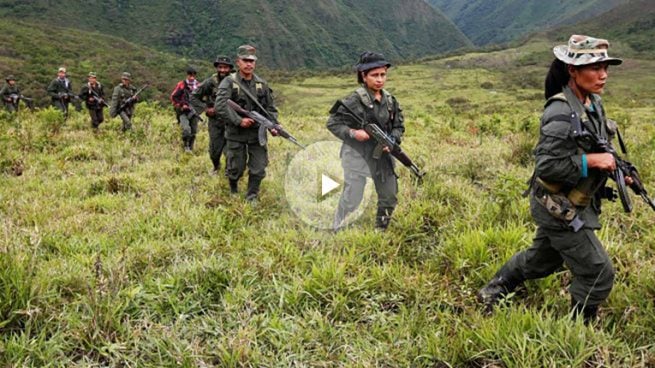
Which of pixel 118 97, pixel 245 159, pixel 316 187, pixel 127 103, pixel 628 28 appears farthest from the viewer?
pixel 628 28

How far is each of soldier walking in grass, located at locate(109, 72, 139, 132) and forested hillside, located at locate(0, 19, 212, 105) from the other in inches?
1265

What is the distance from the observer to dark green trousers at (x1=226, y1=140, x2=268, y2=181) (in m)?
7.07

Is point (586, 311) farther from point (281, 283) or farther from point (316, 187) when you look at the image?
point (316, 187)

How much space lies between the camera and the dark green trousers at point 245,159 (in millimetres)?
7074

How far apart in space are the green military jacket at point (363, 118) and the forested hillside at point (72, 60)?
42.6 m

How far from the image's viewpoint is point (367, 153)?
18.5 ft

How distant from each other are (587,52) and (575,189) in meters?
0.93

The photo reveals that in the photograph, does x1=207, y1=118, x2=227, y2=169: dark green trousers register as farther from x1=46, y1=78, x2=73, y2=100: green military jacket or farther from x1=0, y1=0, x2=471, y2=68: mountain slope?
x1=0, y1=0, x2=471, y2=68: mountain slope

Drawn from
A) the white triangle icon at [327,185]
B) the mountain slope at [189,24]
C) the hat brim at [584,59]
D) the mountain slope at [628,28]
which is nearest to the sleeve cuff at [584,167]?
the hat brim at [584,59]

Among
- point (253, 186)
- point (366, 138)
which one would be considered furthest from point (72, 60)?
point (366, 138)

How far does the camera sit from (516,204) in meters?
5.54

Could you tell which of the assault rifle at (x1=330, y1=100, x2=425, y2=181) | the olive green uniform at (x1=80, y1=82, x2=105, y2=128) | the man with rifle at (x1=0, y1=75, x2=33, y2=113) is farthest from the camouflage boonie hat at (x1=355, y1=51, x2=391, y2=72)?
the man with rifle at (x1=0, y1=75, x2=33, y2=113)

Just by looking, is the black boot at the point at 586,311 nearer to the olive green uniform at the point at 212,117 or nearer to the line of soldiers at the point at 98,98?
the olive green uniform at the point at 212,117

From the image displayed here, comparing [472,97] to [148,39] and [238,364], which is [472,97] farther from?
[148,39]
